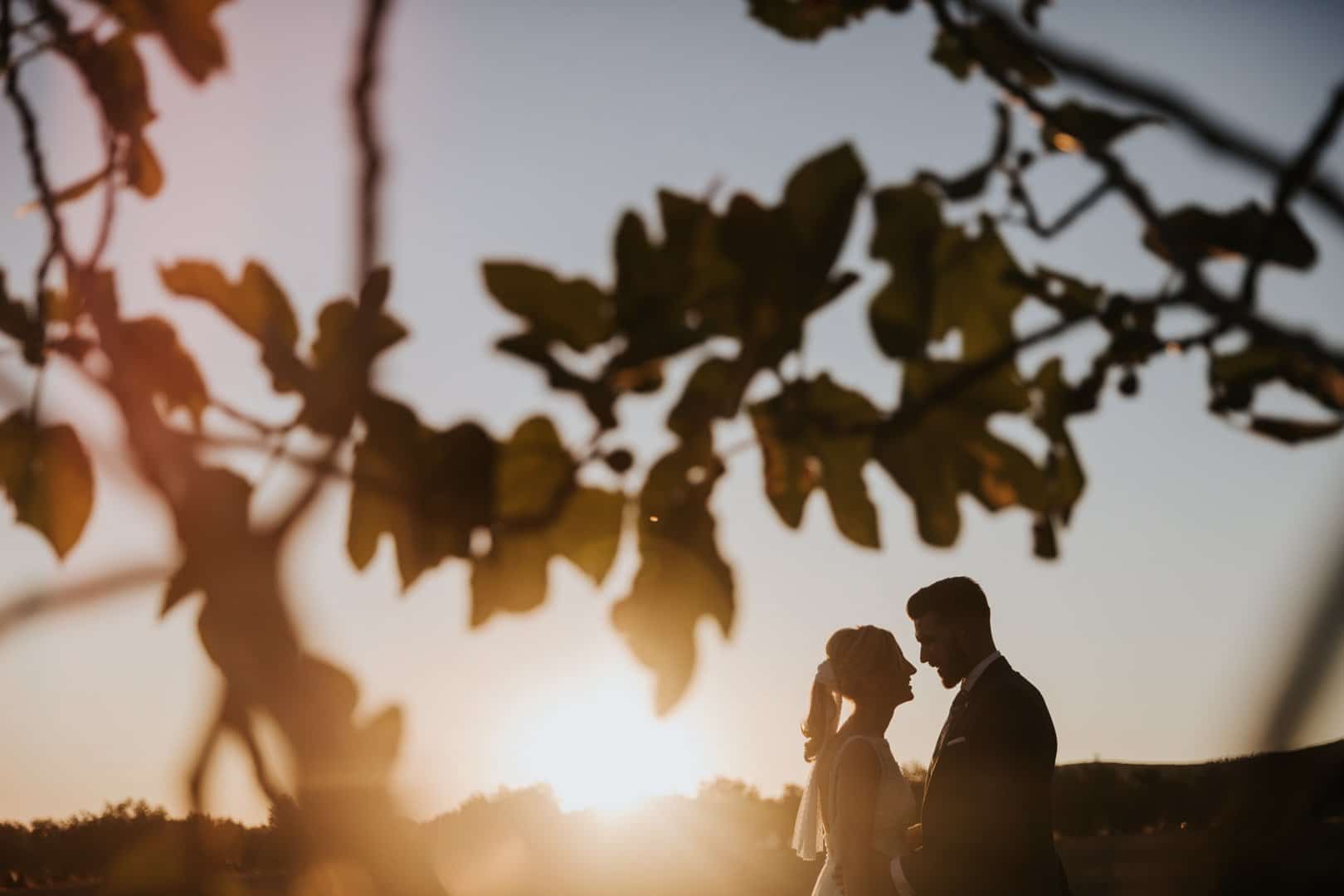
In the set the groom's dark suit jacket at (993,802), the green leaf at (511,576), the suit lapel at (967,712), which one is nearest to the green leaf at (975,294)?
the green leaf at (511,576)

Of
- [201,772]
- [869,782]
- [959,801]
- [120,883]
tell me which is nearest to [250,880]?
[120,883]

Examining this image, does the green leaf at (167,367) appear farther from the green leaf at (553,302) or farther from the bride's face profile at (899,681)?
the bride's face profile at (899,681)

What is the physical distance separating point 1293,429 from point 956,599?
12.5ft

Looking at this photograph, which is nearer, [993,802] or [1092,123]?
[1092,123]

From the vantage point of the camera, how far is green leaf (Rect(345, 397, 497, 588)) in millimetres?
1075

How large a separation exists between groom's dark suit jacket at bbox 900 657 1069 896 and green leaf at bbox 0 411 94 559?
10.5ft

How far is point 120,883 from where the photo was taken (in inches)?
31.1

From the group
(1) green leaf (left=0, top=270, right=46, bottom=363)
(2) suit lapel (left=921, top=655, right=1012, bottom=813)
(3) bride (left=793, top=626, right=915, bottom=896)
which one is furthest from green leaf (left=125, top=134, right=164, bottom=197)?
(3) bride (left=793, top=626, right=915, bottom=896)

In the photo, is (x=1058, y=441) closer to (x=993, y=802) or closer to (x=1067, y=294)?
(x=1067, y=294)

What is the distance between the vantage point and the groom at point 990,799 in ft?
12.2

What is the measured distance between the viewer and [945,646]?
4.67m

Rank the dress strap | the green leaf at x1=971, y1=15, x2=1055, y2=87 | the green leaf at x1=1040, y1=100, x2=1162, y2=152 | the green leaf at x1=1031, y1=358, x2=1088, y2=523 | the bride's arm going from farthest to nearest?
1. the dress strap
2. the bride's arm
3. the green leaf at x1=971, y1=15, x2=1055, y2=87
4. the green leaf at x1=1031, y1=358, x2=1088, y2=523
5. the green leaf at x1=1040, y1=100, x2=1162, y2=152

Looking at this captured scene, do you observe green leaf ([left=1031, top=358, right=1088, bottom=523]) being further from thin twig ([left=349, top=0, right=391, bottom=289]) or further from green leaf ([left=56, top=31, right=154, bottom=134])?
green leaf ([left=56, top=31, right=154, bottom=134])

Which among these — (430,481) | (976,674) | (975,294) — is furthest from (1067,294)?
(976,674)
